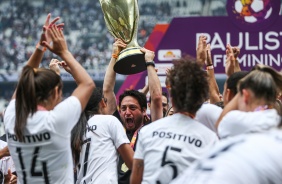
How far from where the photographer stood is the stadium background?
3344cm

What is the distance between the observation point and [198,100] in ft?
14.3

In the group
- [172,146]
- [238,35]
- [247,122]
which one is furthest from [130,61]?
[238,35]

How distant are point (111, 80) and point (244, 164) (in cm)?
365

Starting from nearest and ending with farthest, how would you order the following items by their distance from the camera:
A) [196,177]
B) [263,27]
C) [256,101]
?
[196,177] < [256,101] < [263,27]

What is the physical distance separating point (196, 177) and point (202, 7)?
34016mm

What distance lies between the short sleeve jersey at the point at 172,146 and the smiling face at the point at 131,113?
213 cm

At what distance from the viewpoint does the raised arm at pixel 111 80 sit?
645cm

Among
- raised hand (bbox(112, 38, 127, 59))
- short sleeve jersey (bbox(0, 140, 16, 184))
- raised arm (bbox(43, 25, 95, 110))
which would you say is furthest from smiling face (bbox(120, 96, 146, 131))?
raised arm (bbox(43, 25, 95, 110))

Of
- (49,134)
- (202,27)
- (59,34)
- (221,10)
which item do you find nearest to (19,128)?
(49,134)

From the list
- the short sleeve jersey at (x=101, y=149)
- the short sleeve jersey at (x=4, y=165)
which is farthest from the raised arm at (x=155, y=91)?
the short sleeve jersey at (x=4, y=165)

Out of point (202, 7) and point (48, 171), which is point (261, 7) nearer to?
point (48, 171)

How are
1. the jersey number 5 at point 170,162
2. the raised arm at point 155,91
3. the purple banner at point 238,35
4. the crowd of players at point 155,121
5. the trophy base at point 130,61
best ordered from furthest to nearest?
the purple banner at point 238,35 → the trophy base at point 130,61 → the raised arm at point 155,91 → the jersey number 5 at point 170,162 → the crowd of players at point 155,121

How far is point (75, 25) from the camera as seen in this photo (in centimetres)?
3650

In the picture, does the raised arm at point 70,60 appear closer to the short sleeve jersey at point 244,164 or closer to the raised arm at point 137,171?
the raised arm at point 137,171
